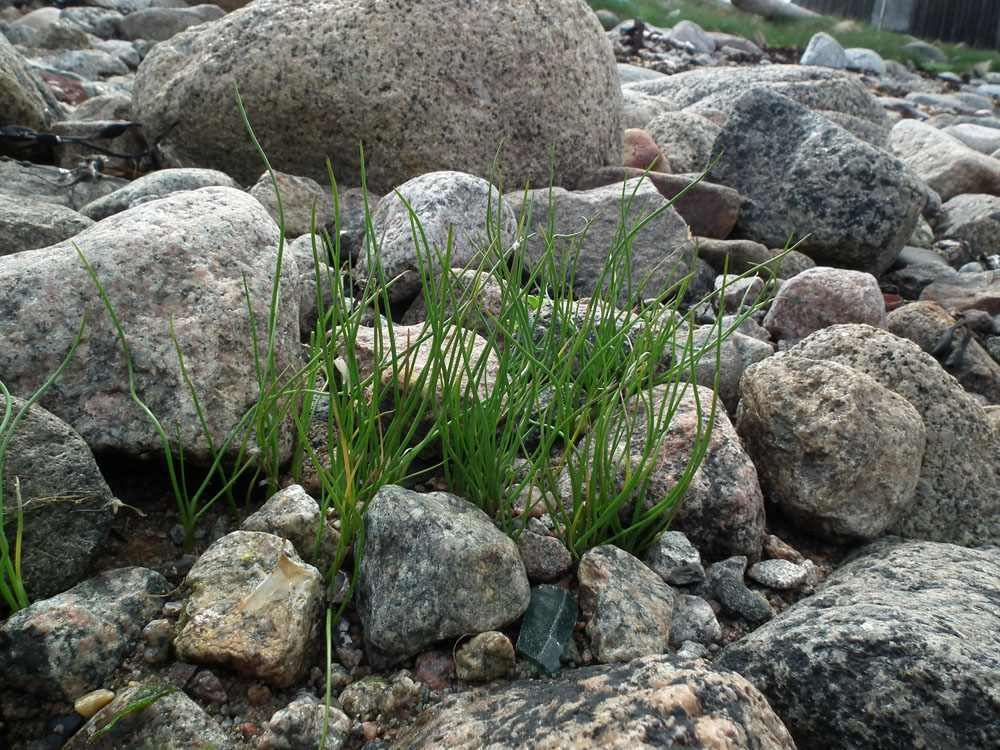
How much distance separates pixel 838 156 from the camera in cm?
466

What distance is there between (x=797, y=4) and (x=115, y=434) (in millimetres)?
31276

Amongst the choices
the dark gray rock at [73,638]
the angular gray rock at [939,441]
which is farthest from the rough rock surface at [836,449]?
the dark gray rock at [73,638]

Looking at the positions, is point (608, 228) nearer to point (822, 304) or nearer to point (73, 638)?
point (822, 304)

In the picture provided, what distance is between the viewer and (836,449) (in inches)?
77.1

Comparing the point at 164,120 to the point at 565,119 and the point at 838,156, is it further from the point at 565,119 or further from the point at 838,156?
the point at 838,156

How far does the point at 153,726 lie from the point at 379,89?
348 centimetres

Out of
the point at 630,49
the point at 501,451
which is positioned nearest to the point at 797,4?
the point at 630,49

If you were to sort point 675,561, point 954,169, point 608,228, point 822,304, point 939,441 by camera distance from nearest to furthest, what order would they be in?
point 675,561
point 939,441
point 822,304
point 608,228
point 954,169

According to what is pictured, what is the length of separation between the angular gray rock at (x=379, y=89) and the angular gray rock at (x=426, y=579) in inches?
118

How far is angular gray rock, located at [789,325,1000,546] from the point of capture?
6.95 ft

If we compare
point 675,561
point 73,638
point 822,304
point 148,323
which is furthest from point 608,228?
point 73,638

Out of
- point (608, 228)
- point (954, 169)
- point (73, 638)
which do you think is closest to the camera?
point (73, 638)

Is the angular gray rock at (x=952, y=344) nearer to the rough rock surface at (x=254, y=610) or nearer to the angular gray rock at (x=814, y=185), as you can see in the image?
the angular gray rock at (x=814, y=185)

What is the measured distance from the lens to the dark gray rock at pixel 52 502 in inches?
54.7
